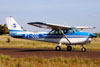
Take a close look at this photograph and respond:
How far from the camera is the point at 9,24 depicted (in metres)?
25.7

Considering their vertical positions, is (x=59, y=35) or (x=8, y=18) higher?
(x=8, y=18)

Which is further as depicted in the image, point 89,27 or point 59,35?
point 89,27

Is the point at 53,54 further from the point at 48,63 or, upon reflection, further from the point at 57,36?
the point at 48,63

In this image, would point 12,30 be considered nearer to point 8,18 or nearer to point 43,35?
point 8,18

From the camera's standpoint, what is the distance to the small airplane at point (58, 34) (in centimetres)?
2284

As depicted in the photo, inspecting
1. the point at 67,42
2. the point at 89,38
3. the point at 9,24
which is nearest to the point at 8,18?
the point at 9,24

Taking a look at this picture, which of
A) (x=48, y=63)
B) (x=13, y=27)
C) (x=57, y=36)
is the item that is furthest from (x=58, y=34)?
(x=48, y=63)

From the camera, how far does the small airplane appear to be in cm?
2284

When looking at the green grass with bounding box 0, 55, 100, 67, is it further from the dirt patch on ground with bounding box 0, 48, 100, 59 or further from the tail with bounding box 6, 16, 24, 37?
the tail with bounding box 6, 16, 24, 37

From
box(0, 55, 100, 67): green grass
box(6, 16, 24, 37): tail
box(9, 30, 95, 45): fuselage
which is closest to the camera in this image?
box(0, 55, 100, 67): green grass

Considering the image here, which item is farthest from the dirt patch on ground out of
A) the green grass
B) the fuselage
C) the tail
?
the tail

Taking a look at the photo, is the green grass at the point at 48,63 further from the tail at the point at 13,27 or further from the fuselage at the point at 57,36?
the tail at the point at 13,27

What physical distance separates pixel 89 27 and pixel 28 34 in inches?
270

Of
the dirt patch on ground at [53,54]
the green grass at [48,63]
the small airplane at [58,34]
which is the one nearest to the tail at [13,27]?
the small airplane at [58,34]
